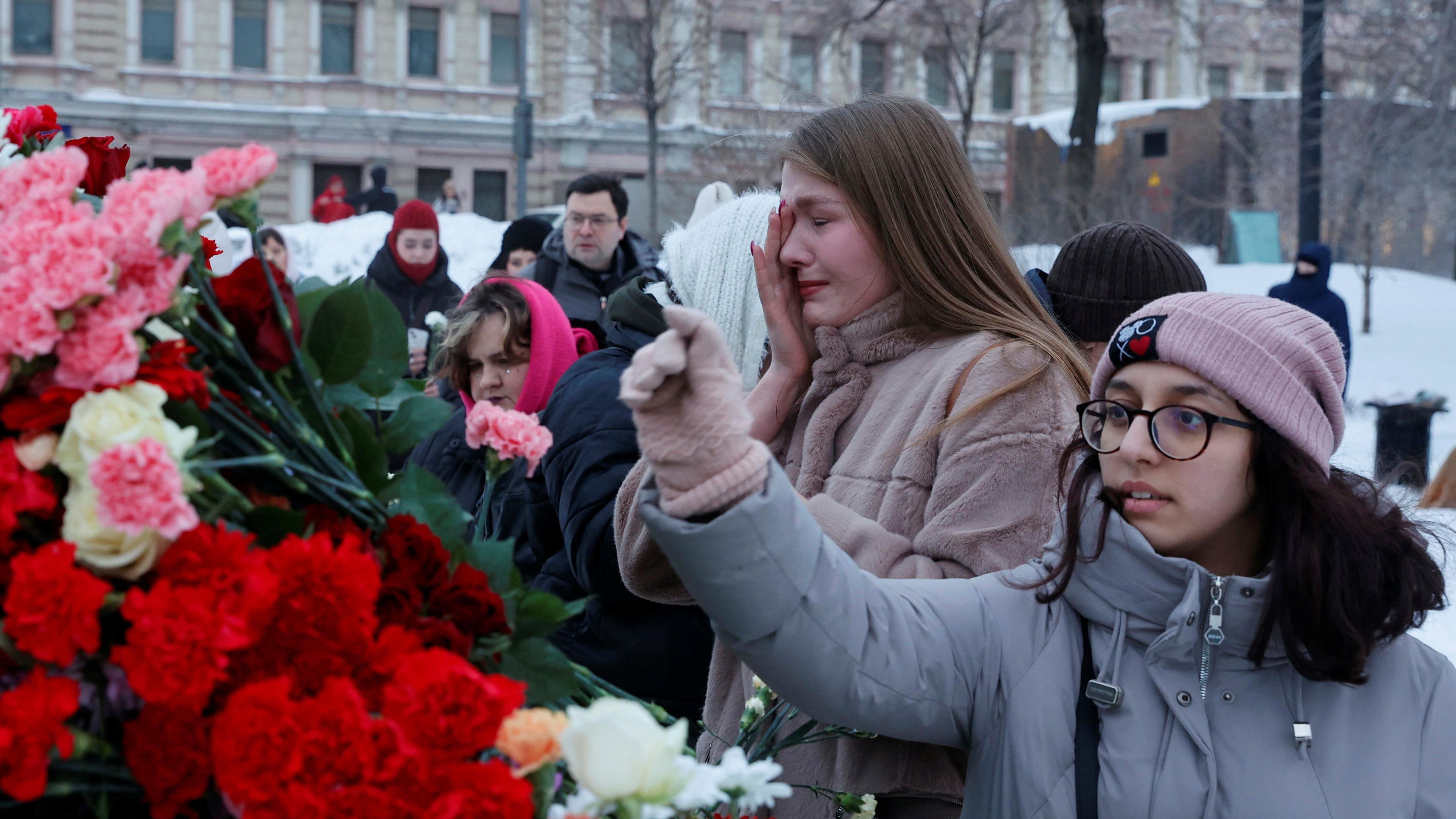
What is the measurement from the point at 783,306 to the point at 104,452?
59.2 inches

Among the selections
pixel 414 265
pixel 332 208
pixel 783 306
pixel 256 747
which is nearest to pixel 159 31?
pixel 332 208

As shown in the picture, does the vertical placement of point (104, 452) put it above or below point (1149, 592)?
above

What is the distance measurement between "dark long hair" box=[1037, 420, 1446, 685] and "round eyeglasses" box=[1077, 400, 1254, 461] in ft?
0.19

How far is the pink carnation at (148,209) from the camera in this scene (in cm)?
109

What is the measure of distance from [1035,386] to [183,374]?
54.6 inches

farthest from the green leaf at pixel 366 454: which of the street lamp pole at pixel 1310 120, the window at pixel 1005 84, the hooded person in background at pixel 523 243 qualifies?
the window at pixel 1005 84

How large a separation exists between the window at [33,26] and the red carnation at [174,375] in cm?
2908

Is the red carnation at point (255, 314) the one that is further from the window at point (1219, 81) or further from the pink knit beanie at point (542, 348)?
the window at point (1219, 81)

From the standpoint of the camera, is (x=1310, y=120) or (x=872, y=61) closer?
(x=1310, y=120)

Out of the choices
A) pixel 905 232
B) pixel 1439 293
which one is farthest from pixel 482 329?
pixel 1439 293

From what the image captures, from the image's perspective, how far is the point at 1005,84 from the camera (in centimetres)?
3391

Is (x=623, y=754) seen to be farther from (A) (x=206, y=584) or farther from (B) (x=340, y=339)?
(B) (x=340, y=339)

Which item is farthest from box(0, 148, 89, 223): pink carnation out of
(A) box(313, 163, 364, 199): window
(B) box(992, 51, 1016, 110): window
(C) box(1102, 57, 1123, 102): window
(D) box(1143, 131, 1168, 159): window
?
(C) box(1102, 57, 1123, 102): window

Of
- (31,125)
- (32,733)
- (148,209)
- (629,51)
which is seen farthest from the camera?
(629,51)
